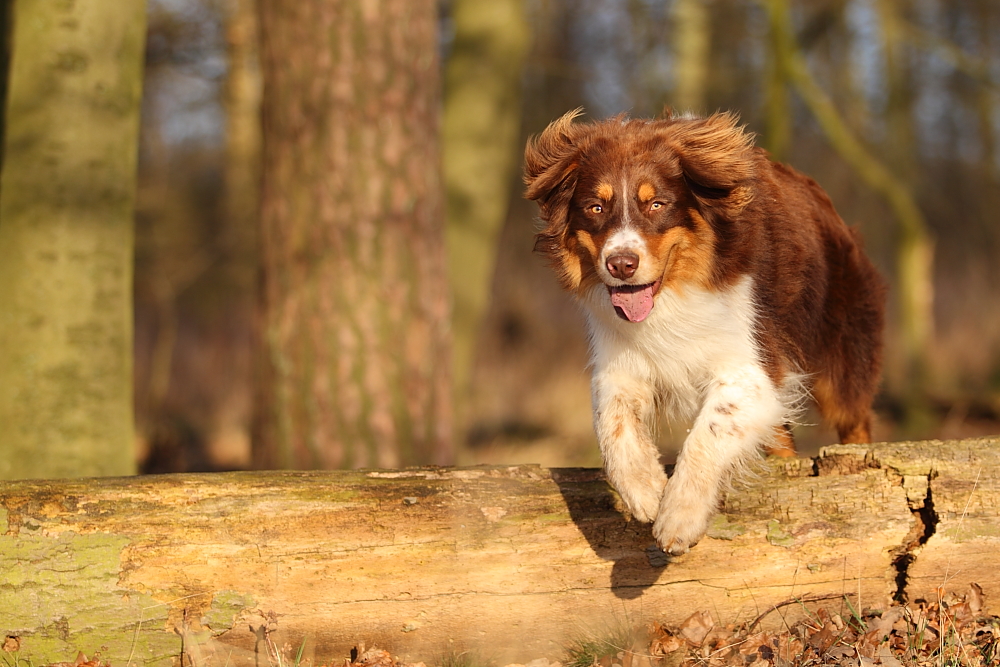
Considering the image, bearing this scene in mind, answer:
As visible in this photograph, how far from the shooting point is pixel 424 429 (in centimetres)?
578

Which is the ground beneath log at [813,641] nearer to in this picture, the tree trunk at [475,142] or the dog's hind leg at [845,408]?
the dog's hind leg at [845,408]

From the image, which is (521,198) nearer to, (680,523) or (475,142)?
(475,142)

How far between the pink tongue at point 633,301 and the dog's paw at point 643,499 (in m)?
0.61

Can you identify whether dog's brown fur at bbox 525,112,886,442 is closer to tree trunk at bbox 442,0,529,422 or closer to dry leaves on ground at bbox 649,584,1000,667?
dry leaves on ground at bbox 649,584,1000,667


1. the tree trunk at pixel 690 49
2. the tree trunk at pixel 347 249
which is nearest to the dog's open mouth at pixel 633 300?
the tree trunk at pixel 347 249

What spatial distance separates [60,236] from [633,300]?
2.73 m

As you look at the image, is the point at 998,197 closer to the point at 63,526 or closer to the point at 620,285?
the point at 620,285

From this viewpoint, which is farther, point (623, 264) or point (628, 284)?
point (628, 284)

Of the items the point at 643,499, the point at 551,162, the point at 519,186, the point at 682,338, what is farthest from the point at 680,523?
the point at 519,186

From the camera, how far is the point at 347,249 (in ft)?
18.5

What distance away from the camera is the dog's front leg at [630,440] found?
337 cm

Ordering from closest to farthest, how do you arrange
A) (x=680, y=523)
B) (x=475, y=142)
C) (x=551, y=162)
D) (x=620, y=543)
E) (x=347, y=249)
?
(x=680, y=523), (x=620, y=543), (x=551, y=162), (x=347, y=249), (x=475, y=142)

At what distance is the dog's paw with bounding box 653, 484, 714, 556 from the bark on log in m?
0.23

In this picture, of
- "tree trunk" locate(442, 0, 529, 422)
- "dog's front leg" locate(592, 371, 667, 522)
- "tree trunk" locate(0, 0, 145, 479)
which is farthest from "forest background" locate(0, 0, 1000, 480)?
"tree trunk" locate(0, 0, 145, 479)
